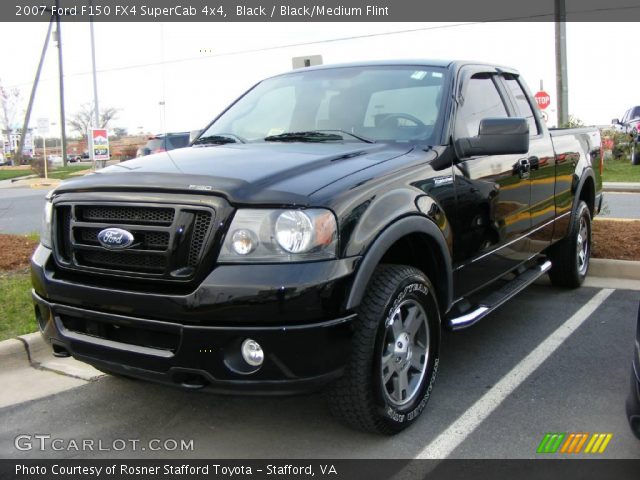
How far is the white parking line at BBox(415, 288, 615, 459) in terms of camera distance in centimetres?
305

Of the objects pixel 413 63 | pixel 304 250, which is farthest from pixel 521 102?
pixel 304 250

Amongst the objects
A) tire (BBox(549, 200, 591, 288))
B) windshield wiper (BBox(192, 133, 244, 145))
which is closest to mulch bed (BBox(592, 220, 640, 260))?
tire (BBox(549, 200, 591, 288))

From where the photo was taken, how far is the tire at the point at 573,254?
567 centimetres

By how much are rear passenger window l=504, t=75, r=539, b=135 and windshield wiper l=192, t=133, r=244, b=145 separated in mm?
2264

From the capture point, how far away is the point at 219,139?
13.4ft

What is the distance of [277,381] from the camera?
2.59 metres

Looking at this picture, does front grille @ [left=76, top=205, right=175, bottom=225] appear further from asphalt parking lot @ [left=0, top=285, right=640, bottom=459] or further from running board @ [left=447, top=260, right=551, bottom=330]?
running board @ [left=447, top=260, right=551, bottom=330]

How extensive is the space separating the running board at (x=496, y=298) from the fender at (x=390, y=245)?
178 millimetres

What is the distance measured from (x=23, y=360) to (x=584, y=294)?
4799mm

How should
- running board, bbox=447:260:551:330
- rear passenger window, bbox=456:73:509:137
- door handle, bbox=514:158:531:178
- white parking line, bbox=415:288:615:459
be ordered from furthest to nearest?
door handle, bbox=514:158:531:178
rear passenger window, bbox=456:73:509:137
running board, bbox=447:260:551:330
white parking line, bbox=415:288:615:459

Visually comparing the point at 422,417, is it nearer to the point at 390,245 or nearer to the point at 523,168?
the point at 390,245

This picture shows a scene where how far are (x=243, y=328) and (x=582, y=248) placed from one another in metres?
4.53

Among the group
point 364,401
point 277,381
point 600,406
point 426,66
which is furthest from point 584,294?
point 277,381

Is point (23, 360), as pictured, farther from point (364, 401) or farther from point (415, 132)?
point (415, 132)
